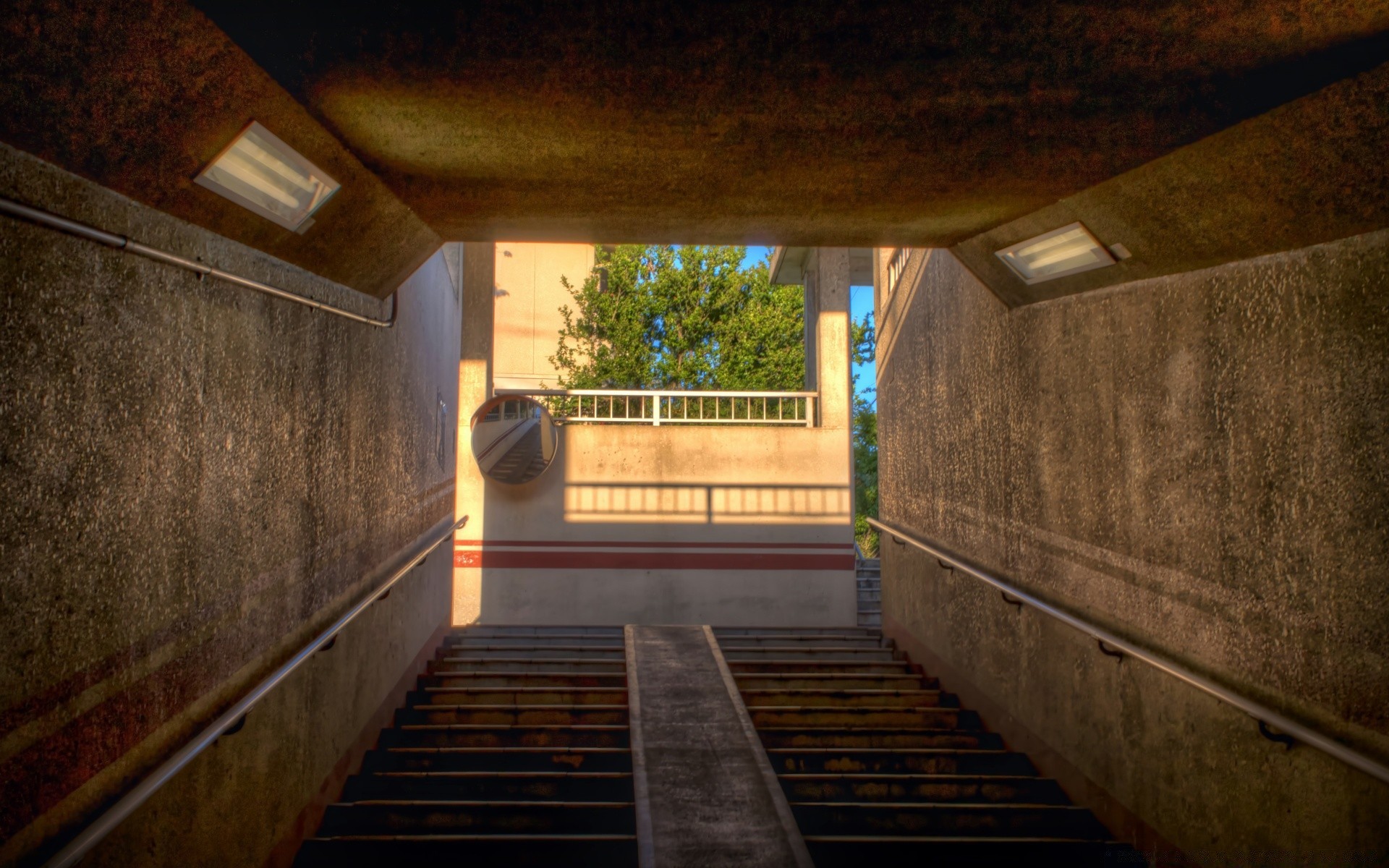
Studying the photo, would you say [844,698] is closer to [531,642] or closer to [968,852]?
[968,852]

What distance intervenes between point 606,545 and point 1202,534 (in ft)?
24.5

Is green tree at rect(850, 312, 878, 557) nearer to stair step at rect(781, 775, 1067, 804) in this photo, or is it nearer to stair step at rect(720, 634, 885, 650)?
stair step at rect(720, 634, 885, 650)

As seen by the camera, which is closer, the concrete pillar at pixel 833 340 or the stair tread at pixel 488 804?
the stair tread at pixel 488 804

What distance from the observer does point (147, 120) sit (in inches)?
83.7

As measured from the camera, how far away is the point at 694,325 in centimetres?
1664

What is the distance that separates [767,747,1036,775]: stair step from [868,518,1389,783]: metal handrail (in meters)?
0.83

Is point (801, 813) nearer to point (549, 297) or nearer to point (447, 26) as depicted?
point (447, 26)

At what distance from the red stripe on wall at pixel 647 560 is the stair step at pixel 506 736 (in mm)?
5020

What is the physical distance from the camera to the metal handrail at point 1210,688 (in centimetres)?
221

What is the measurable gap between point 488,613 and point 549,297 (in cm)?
1217

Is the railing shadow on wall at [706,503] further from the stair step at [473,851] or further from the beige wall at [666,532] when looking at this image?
the stair step at [473,851]

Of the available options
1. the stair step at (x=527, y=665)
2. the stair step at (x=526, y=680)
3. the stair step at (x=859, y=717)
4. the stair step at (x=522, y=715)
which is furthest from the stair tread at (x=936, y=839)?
the stair step at (x=527, y=665)

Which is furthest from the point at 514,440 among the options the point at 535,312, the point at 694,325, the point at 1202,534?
the point at 535,312

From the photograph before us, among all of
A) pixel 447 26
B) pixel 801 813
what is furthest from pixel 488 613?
pixel 447 26
